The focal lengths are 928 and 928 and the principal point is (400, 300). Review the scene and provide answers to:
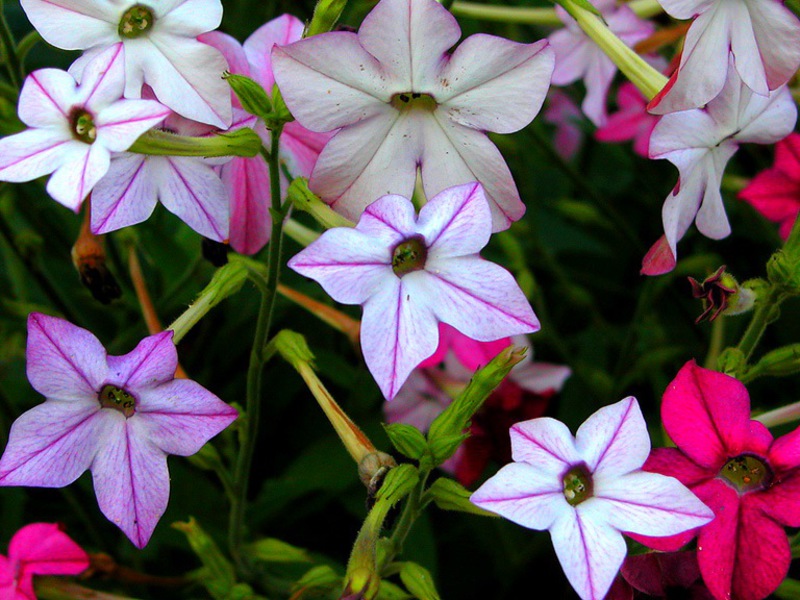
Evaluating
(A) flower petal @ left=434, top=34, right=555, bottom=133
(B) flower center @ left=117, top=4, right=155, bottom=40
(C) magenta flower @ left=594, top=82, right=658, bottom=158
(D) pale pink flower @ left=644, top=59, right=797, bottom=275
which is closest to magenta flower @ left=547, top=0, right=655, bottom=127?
(C) magenta flower @ left=594, top=82, right=658, bottom=158

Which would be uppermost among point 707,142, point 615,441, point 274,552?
point 707,142

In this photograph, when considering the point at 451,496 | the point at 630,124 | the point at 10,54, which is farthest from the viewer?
the point at 630,124

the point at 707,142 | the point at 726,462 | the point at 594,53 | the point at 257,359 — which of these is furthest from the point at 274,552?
the point at 594,53

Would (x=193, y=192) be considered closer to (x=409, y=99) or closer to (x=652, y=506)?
(x=409, y=99)

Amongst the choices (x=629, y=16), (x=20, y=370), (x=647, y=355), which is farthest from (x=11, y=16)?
(x=647, y=355)

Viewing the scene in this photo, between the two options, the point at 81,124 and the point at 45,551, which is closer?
the point at 81,124

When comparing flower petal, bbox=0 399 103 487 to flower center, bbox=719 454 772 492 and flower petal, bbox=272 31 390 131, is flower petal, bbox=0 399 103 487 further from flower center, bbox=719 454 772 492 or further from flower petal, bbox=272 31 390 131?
flower center, bbox=719 454 772 492

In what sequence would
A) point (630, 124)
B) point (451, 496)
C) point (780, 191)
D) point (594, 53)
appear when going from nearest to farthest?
point (451, 496), point (780, 191), point (594, 53), point (630, 124)
